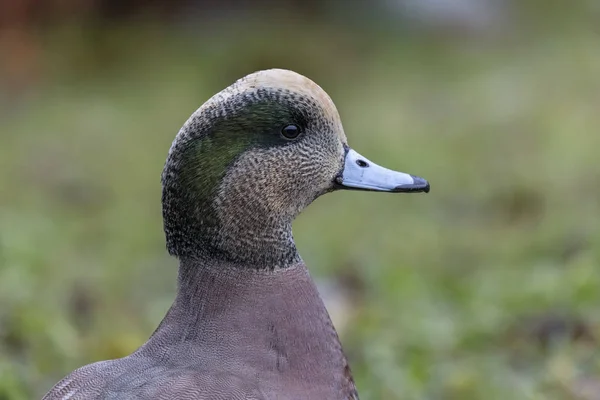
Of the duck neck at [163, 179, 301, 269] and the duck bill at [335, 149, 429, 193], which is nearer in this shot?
the duck neck at [163, 179, 301, 269]

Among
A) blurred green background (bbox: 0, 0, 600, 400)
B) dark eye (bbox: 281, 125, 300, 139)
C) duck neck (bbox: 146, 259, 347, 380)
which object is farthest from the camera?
blurred green background (bbox: 0, 0, 600, 400)

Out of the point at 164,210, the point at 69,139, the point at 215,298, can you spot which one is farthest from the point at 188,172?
the point at 69,139

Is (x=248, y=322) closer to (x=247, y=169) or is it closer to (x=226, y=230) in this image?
(x=226, y=230)

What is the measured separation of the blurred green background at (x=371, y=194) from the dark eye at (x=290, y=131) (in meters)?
1.14

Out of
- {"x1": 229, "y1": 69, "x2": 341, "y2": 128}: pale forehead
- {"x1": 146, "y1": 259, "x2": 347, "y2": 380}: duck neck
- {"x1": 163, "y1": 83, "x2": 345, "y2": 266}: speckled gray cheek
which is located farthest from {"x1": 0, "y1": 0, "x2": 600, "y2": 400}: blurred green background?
{"x1": 229, "y1": 69, "x2": 341, "y2": 128}: pale forehead

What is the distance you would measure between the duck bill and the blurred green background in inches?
38.9

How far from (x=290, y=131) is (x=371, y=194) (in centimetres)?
365

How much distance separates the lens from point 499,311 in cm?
404

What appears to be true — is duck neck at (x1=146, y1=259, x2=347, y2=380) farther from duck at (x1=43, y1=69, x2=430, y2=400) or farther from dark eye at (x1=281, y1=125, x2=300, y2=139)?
dark eye at (x1=281, y1=125, x2=300, y2=139)

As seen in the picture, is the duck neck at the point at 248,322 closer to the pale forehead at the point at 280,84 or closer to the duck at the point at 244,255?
the duck at the point at 244,255

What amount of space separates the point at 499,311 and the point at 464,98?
4023 millimetres

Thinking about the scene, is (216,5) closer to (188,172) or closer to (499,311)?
(499,311)

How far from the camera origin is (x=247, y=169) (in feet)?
7.94

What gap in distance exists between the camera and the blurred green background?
3715 millimetres
